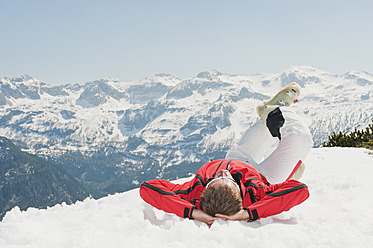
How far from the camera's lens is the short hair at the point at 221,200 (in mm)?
3381

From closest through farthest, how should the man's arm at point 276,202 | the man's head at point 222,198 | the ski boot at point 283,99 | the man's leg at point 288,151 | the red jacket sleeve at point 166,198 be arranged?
the man's head at point 222,198 < the man's arm at point 276,202 < the red jacket sleeve at point 166,198 < the man's leg at point 288,151 < the ski boot at point 283,99

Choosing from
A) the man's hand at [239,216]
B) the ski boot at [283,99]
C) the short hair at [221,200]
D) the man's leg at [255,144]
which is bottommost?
the man's leg at [255,144]

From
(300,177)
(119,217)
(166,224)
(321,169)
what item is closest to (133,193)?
(119,217)

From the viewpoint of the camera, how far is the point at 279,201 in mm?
3627

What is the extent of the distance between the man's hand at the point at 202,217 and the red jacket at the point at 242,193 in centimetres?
7

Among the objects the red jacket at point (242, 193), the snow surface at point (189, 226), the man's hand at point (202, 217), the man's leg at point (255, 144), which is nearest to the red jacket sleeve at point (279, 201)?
the red jacket at point (242, 193)

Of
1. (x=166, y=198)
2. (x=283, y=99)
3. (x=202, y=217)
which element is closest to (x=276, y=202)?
(x=202, y=217)

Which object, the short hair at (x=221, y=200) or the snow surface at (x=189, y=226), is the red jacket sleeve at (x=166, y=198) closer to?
the snow surface at (x=189, y=226)

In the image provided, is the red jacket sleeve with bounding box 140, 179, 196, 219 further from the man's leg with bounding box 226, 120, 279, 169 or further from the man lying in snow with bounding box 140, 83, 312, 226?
the man's leg with bounding box 226, 120, 279, 169

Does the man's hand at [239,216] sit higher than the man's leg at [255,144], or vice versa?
the man's hand at [239,216]

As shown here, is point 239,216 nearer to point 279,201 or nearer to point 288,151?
point 279,201

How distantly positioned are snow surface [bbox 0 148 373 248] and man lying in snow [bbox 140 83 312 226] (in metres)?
Result: 0.16

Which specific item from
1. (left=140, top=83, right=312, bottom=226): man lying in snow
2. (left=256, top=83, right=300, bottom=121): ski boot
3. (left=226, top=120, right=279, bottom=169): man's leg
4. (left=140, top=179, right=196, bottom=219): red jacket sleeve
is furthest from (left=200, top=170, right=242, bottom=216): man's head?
(left=256, top=83, right=300, bottom=121): ski boot

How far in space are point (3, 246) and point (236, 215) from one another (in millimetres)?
2529
